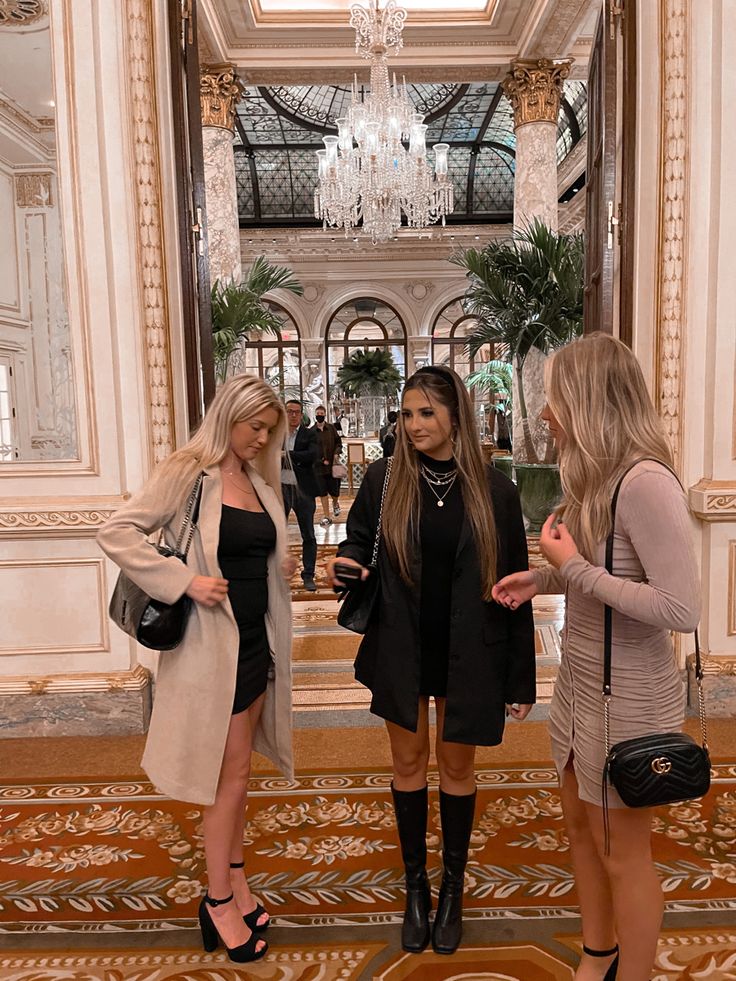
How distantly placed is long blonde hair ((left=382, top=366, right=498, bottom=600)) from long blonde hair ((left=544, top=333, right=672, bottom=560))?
0.42 meters

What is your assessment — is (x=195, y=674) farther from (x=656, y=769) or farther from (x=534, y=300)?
(x=534, y=300)

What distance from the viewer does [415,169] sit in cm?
983

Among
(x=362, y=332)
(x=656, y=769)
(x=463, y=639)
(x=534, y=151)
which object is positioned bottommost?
(x=656, y=769)

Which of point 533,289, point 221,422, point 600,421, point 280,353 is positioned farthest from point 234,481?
point 280,353

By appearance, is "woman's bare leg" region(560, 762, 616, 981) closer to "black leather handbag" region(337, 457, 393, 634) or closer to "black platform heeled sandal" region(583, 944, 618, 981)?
"black platform heeled sandal" region(583, 944, 618, 981)

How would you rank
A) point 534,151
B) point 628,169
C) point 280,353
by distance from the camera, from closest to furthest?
point 628,169
point 534,151
point 280,353

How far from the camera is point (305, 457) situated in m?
6.88

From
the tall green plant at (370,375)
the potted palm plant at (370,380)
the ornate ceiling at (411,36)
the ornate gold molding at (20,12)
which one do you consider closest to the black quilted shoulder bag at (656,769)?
the ornate gold molding at (20,12)

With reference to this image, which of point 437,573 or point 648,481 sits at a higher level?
point 648,481

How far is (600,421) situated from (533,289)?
22.1ft

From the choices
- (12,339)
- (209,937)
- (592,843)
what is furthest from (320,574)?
(592,843)

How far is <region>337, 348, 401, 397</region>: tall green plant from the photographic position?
59.7 feet

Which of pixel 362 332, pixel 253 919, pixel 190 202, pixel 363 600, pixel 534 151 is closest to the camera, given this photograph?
pixel 363 600

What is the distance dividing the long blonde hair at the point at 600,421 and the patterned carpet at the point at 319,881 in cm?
138
